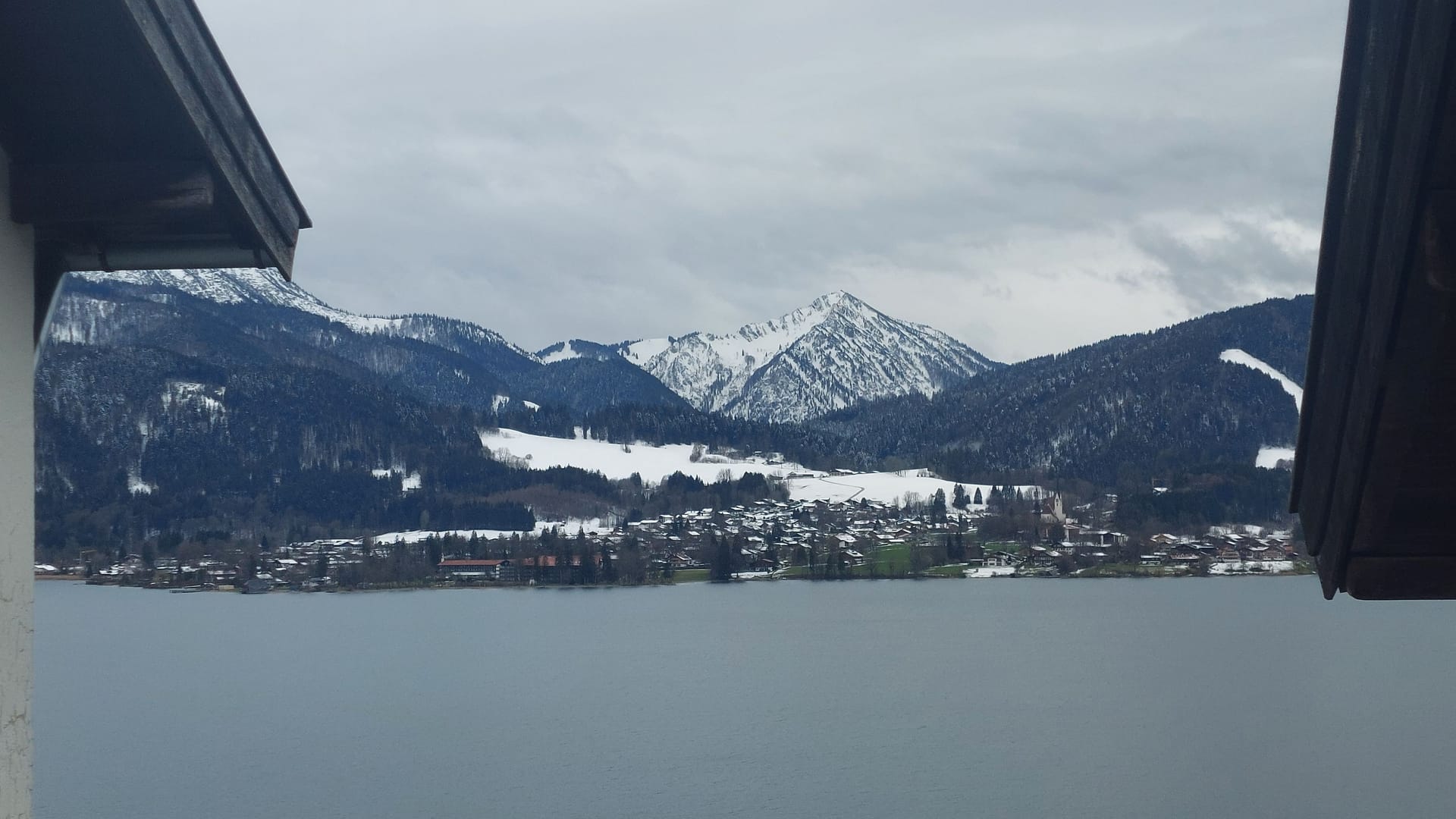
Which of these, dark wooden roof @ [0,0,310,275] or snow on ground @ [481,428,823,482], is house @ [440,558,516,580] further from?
dark wooden roof @ [0,0,310,275]

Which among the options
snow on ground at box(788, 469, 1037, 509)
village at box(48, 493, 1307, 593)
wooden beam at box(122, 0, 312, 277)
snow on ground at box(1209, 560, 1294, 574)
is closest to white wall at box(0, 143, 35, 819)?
wooden beam at box(122, 0, 312, 277)

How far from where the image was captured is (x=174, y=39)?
2439mm

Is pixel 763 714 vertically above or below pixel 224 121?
below

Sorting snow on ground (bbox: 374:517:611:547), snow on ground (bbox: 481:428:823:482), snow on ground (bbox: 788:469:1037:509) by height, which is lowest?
snow on ground (bbox: 374:517:611:547)

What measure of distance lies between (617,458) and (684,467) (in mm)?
8319

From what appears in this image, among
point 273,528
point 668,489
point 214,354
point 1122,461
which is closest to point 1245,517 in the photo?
point 1122,461

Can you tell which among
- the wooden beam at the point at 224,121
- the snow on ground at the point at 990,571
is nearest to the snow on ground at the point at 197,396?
the snow on ground at the point at 990,571

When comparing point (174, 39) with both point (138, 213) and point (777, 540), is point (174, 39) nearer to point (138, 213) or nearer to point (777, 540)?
point (138, 213)

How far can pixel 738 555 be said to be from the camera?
115 m

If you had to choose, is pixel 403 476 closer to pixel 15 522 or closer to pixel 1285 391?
pixel 1285 391

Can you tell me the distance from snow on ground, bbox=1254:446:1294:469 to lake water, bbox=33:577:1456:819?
83794 mm

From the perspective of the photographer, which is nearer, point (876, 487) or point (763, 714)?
point (763, 714)

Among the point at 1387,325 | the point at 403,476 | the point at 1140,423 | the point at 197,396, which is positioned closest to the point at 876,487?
the point at 1140,423

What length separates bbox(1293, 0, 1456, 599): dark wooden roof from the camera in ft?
5.20
